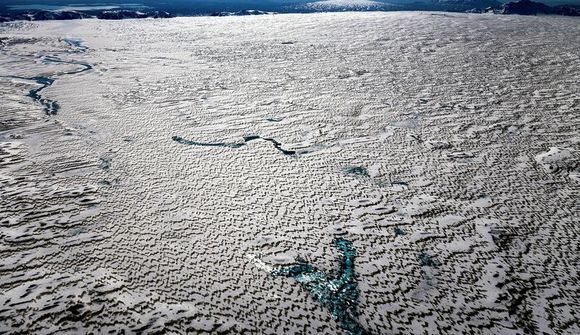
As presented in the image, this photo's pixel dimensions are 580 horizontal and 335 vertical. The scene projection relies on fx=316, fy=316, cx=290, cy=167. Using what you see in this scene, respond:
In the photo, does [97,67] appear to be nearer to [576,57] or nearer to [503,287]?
[503,287]

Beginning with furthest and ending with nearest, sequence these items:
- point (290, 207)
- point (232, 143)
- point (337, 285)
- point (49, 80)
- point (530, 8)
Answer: point (530, 8) < point (49, 80) < point (232, 143) < point (290, 207) < point (337, 285)

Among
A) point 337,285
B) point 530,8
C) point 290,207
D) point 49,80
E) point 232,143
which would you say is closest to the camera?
point 337,285

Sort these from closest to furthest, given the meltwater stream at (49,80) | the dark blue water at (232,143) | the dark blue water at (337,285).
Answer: the dark blue water at (337,285)
the dark blue water at (232,143)
the meltwater stream at (49,80)

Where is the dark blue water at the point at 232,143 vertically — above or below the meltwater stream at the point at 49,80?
below

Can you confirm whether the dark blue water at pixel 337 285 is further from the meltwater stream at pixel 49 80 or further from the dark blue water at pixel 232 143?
the meltwater stream at pixel 49 80

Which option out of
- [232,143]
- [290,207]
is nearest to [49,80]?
[232,143]

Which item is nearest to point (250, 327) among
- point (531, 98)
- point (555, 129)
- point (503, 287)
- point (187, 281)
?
point (187, 281)

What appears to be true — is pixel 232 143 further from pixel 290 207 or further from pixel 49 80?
pixel 49 80

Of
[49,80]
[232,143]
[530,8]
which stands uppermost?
[530,8]

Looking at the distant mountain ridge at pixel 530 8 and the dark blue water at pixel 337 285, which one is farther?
the distant mountain ridge at pixel 530 8

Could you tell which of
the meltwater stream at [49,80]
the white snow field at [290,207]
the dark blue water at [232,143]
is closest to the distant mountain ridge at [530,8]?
the white snow field at [290,207]
